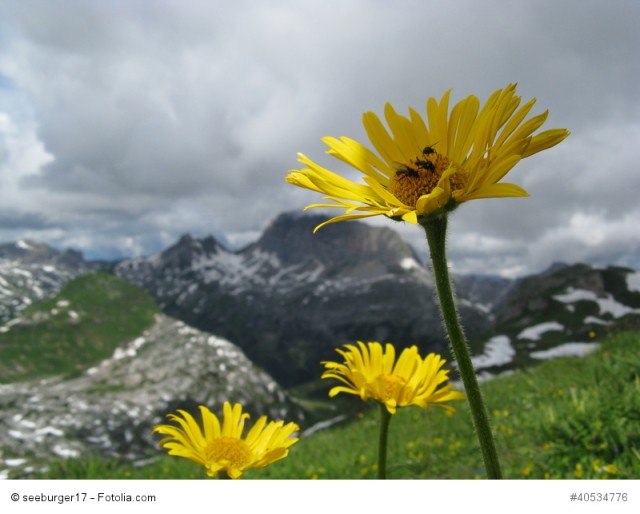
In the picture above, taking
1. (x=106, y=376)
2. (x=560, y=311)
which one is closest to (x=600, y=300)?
(x=560, y=311)

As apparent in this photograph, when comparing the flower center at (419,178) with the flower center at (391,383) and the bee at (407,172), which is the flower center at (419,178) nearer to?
the bee at (407,172)

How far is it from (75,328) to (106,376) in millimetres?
47678

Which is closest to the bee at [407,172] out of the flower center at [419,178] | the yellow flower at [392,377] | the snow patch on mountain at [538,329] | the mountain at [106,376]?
the flower center at [419,178]

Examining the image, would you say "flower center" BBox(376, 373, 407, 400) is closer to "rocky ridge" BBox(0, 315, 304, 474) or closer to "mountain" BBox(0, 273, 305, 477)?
"rocky ridge" BBox(0, 315, 304, 474)

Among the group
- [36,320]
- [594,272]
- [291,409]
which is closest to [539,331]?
[594,272]

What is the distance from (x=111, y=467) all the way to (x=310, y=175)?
24.3 feet

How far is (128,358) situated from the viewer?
111 metres

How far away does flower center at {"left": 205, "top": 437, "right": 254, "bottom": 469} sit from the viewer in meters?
1.94

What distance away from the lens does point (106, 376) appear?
91125 mm

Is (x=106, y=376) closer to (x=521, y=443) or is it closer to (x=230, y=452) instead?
(x=521, y=443)

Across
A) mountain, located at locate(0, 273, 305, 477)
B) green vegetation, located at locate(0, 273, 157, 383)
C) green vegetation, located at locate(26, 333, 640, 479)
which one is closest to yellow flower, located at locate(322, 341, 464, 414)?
green vegetation, located at locate(26, 333, 640, 479)

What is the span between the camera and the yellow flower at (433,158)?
1175 mm

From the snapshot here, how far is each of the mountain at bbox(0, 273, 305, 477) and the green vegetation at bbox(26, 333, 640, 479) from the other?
813 centimetres

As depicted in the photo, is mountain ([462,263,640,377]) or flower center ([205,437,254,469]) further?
mountain ([462,263,640,377])
